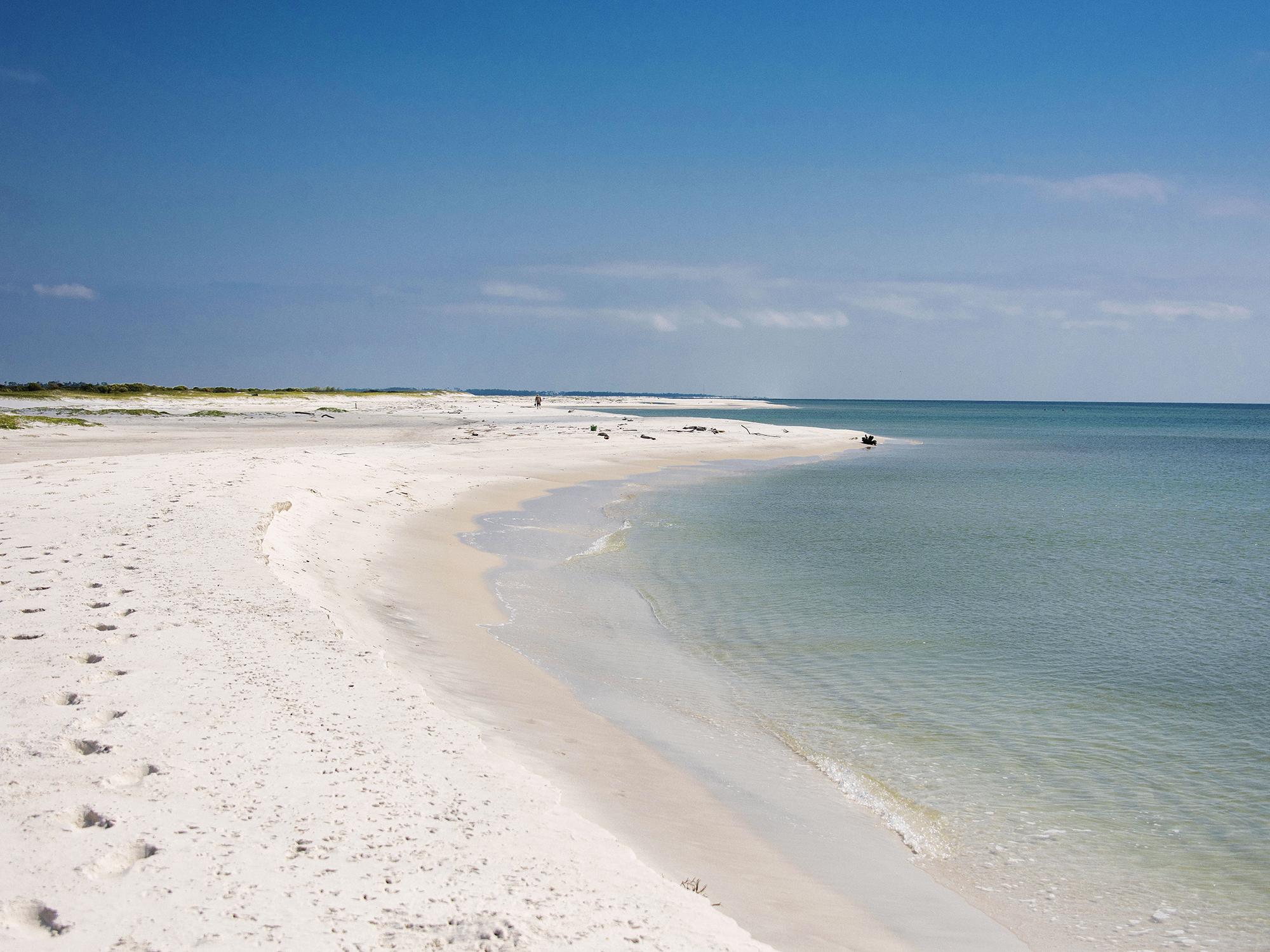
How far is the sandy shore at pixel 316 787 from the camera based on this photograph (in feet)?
13.6

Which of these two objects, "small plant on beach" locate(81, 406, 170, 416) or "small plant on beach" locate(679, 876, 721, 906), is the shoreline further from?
"small plant on beach" locate(81, 406, 170, 416)

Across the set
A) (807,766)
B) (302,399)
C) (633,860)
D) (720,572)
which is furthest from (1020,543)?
(302,399)

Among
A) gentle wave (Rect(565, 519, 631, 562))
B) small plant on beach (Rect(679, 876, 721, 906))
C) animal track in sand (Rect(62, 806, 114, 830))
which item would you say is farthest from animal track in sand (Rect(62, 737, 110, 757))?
gentle wave (Rect(565, 519, 631, 562))

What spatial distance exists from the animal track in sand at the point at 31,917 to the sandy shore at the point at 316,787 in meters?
0.01

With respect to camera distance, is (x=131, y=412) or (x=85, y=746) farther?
(x=131, y=412)

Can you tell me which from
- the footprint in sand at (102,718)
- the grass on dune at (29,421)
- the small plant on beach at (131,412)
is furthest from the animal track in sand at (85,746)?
the small plant on beach at (131,412)

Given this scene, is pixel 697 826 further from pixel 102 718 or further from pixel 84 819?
pixel 102 718

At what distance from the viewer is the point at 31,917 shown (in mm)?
3859

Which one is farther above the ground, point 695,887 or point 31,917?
point 31,917

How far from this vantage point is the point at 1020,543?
67.3 ft

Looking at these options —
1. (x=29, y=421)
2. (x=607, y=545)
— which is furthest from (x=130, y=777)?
(x=29, y=421)

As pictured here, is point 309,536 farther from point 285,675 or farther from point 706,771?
point 706,771

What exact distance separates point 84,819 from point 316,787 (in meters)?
1.22

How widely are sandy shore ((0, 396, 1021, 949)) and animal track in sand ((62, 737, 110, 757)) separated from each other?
2cm
